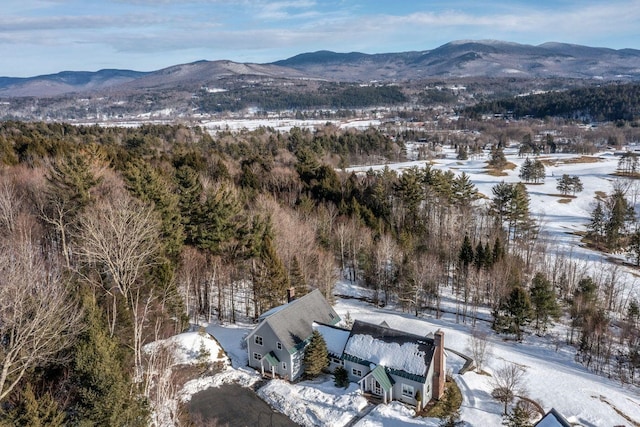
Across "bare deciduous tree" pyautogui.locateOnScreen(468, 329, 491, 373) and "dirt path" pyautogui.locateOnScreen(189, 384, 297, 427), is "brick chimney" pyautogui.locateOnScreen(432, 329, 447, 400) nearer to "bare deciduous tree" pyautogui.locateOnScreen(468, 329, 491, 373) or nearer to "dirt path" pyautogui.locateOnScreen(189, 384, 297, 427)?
"bare deciduous tree" pyautogui.locateOnScreen(468, 329, 491, 373)

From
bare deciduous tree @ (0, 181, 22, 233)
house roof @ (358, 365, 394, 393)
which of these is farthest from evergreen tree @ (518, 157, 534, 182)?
bare deciduous tree @ (0, 181, 22, 233)

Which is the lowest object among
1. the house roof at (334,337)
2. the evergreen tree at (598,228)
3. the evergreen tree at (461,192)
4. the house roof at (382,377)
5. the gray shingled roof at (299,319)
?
the evergreen tree at (598,228)

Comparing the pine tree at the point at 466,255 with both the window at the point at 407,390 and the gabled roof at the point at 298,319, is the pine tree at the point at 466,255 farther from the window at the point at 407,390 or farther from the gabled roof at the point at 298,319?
the window at the point at 407,390

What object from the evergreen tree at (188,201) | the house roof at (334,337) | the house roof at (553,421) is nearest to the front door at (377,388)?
the house roof at (334,337)

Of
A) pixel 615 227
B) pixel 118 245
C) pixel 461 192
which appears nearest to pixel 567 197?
pixel 615 227

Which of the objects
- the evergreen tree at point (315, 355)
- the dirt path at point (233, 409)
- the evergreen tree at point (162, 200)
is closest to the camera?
the dirt path at point (233, 409)

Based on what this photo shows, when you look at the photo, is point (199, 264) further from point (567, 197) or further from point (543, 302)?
point (567, 197)
